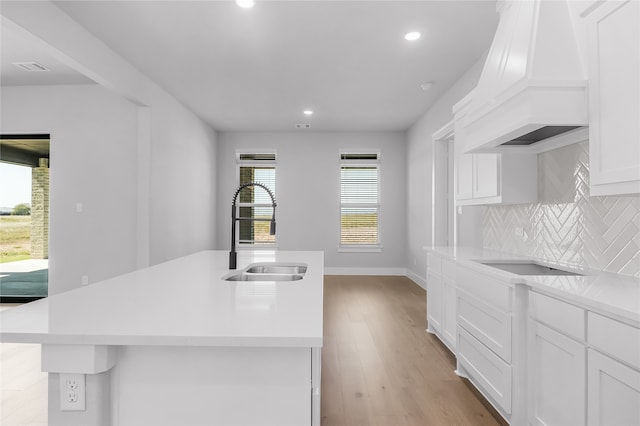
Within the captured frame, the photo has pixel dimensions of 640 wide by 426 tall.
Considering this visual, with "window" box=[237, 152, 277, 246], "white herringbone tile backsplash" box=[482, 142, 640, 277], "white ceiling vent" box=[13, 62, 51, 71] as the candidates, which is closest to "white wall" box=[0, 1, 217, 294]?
"white ceiling vent" box=[13, 62, 51, 71]

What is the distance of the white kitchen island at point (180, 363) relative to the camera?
0.89 metres

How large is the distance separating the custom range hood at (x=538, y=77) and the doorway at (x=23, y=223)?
5.56 metres

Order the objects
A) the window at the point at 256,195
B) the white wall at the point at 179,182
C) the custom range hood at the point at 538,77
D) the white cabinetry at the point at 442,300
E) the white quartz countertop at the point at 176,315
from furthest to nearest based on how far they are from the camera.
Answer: the window at the point at 256,195 → the white wall at the point at 179,182 → the white cabinetry at the point at 442,300 → the custom range hood at the point at 538,77 → the white quartz countertop at the point at 176,315

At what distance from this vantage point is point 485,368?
2131mm

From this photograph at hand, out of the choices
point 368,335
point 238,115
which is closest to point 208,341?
point 368,335

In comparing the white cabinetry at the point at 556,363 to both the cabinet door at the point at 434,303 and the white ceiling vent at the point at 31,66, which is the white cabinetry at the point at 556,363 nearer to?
the cabinet door at the point at 434,303

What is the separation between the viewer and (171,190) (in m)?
4.86

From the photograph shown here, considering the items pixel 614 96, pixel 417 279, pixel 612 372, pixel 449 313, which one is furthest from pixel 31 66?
pixel 417 279

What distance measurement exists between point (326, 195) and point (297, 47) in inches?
146

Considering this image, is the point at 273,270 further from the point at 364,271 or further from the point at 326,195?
the point at 364,271

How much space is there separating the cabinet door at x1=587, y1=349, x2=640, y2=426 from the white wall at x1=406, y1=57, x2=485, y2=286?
2294 mm

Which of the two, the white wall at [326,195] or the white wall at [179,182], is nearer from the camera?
the white wall at [179,182]

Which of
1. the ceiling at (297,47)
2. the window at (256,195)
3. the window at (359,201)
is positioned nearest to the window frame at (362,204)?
the window at (359,201)

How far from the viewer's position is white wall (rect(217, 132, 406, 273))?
6773mm
